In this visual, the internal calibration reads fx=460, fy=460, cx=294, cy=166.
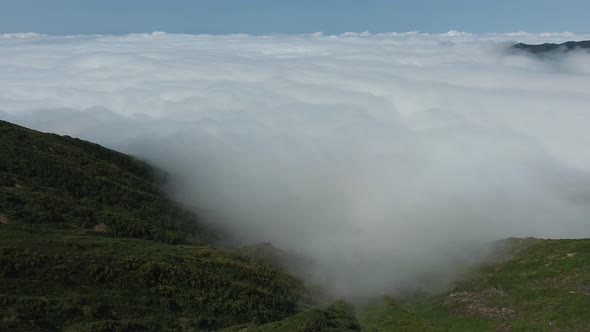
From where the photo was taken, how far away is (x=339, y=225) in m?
195

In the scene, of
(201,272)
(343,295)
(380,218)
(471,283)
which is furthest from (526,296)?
(380,218)

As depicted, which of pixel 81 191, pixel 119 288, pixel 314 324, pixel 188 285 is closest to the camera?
pixel 314 324

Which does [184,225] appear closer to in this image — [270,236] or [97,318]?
[270,236]

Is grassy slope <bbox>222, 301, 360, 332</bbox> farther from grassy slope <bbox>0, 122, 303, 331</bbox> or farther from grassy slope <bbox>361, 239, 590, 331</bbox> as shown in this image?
grassy slope <bbox>0, 122, 303, 331</bbox>

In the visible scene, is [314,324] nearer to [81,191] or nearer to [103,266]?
[103,266]

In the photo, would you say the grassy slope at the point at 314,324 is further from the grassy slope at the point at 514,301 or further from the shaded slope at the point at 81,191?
the shaded slope at the point at 81,191

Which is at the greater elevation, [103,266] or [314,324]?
[103,266]

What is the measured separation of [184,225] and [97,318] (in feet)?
285

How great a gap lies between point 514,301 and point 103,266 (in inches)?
2947

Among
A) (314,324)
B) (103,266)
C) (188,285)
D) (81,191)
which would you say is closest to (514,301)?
(314,324)

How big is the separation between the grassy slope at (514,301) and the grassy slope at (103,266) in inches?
963

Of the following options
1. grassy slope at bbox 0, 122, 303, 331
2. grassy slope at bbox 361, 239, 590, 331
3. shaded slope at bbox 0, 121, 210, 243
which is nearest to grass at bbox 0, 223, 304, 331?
grassy slope at bbox 0, 122, 303, 331

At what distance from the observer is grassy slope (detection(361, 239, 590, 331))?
7438 cm

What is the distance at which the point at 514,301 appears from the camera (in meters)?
84.6
